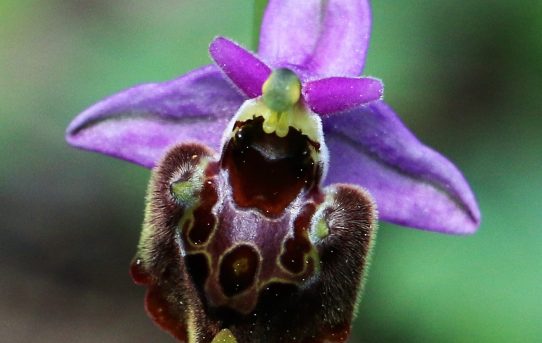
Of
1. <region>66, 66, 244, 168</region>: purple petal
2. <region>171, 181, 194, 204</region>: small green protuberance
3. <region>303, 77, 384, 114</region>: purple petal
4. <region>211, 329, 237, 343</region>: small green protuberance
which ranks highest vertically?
<region>303, 77, 384, 114</region>: purple petal

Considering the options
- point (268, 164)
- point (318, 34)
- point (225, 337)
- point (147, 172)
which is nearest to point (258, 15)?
point (318, 34)

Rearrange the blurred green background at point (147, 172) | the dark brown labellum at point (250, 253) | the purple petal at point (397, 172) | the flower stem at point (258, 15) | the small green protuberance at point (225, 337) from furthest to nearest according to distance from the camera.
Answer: the blurred green background at point (147, 172) < the flower stem at point (258, 15) < the purple petal at point (397, 172) < the dark brown labellum at point (250, 253) < the small green protuberance at point (225, 337)

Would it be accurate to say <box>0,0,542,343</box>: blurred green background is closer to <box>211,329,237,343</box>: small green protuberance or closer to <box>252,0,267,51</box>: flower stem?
<box>252,0,267,51</box>: flower stem

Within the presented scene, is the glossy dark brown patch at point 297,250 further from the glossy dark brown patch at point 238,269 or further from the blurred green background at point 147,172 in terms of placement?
the blurred green background at point 147,172

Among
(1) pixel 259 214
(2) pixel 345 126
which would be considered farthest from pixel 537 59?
(1) pixel 259 214

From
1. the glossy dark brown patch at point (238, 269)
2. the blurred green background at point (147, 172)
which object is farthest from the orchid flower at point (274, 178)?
the blurred green background at point (147, 172)

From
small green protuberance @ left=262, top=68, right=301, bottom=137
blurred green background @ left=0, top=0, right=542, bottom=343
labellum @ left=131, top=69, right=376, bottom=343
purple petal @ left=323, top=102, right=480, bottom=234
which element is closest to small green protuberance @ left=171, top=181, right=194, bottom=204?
labellum @ left=131, top=69, right=376, bottom=343
